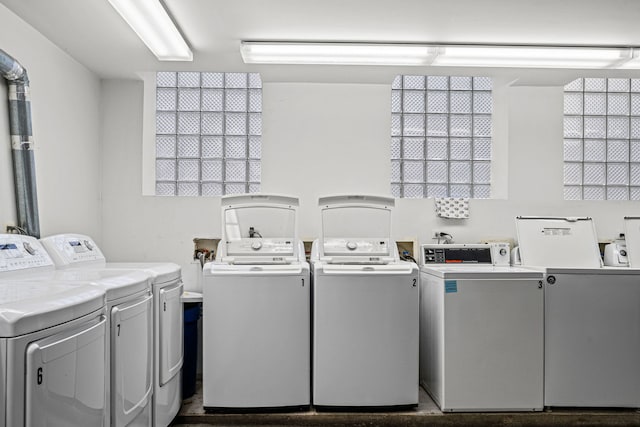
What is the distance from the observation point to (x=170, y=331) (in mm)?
3145

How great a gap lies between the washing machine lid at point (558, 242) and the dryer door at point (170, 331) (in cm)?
256

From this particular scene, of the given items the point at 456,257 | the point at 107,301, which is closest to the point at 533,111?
the point at 456,257

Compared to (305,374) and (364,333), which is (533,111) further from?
(305,374)

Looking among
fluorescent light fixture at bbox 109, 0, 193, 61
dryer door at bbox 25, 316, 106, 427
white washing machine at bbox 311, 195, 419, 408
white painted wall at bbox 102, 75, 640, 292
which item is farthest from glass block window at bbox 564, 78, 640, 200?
dryer door at bbox 25, 316, 106, 427

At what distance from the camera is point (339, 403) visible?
3.34 metres

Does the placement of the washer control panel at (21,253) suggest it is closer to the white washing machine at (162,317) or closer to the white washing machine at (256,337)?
the white washing machine at (162,317)

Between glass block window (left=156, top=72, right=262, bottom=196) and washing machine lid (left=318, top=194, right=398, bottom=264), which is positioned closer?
washing machine lid (left=318, top=194, right=398, bottom=264)

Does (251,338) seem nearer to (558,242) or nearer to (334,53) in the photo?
(334,53)

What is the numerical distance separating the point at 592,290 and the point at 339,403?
5.94ft

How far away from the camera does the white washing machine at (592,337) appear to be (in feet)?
11.2

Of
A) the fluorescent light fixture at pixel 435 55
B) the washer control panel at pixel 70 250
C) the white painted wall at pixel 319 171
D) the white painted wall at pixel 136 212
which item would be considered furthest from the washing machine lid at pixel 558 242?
the washer control panel at pixel 70 250

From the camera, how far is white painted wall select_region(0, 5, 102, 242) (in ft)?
9.90

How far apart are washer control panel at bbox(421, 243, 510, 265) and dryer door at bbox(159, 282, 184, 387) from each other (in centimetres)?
185

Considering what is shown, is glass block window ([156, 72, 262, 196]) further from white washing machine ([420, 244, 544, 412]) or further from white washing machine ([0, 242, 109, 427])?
white washing machine ([0, 242, 109, 427])
